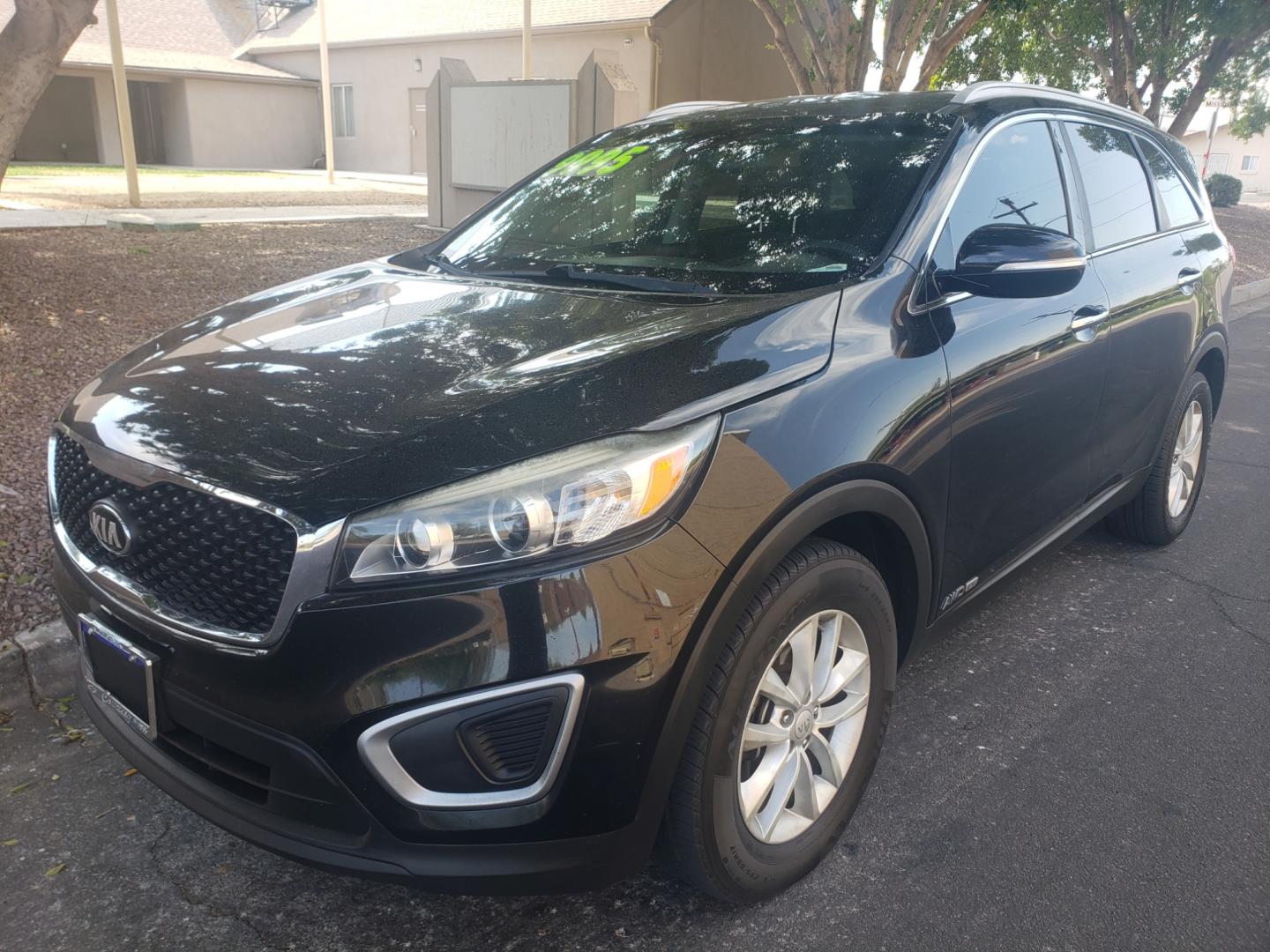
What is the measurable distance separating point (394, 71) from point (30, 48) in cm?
2345

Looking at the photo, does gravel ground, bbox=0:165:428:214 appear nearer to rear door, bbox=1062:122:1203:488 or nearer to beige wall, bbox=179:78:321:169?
beige wall, bbox=179:78:321:169

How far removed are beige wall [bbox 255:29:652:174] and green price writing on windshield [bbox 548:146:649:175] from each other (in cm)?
2071

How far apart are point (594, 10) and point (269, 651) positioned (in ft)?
76.8

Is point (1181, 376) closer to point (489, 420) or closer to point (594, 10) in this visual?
point (489, 420)

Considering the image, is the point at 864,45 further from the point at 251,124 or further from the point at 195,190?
the point at 251,124

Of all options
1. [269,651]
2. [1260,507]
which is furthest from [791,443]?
[1260,507]

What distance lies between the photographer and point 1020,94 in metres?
3.29

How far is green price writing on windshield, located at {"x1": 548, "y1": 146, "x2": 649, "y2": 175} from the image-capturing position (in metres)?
3.55

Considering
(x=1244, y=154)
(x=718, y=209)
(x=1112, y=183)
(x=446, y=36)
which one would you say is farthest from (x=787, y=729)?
(x=1244, y=154)

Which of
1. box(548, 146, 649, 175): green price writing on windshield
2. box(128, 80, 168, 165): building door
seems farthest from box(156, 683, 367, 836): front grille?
box(128, 80, 168, 165): building door

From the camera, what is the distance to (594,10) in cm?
2258

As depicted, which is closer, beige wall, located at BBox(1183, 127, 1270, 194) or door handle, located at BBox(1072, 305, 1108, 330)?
door handle, located at BBox(1072, 305, 1108, 330)

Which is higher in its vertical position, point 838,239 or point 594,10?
point 594,10

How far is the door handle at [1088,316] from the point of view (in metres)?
3.18
